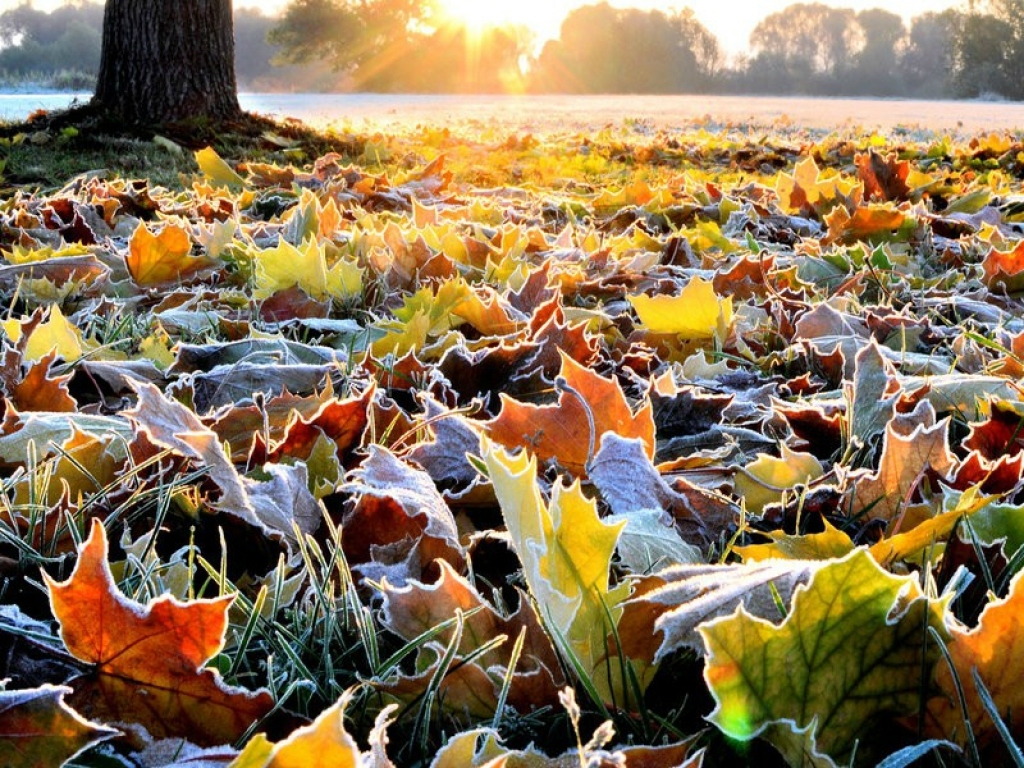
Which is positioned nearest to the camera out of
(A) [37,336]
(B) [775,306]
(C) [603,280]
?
(A) [37,336]

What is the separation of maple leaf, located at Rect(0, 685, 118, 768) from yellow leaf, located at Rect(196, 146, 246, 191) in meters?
3.96

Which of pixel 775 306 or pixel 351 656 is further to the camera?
pixel 775 306

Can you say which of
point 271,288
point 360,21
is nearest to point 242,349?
point 271,288

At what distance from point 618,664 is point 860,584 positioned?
20 cm

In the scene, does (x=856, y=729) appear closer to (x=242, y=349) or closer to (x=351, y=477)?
(x=351, y=477)

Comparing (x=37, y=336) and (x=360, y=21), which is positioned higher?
(x=360, y=21)

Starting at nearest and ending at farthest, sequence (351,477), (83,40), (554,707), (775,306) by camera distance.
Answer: (554,707) < (351,477) < (775,306) < (83,40)

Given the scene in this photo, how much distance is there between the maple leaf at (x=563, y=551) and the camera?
2.07 ft

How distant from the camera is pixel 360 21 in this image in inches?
1874

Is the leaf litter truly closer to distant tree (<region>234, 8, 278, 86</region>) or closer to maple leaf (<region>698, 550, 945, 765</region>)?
maple leaf (<region>698, 550, 945, 765</region>)

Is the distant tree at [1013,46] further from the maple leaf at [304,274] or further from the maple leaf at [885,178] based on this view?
the maple leaf at [304,274]

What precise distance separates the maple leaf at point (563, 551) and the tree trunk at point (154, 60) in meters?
7.66

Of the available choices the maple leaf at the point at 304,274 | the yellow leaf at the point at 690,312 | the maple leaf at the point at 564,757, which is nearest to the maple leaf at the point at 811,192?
the yellow leaf at the point at 690,312

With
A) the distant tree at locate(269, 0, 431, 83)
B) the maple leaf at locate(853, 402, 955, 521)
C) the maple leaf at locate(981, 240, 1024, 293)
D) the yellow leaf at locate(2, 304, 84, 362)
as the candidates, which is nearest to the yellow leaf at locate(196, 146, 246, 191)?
the yellow leaf at locate(2, 304, 84, 362)
